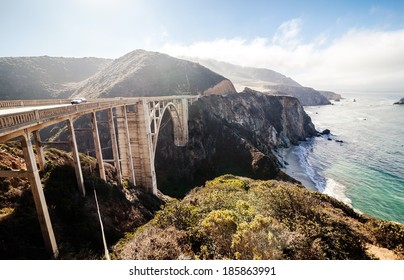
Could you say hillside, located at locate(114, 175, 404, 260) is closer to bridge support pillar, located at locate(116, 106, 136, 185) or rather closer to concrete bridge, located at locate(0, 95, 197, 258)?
concrete bridge, located at locate(0, 95, 197, 258)

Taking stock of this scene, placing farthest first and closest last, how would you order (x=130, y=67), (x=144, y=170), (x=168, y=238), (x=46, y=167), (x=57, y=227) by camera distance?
1. (x=130, y=67)
2. (x=144, y=170)
3. (x=46, y=167)
4. (x=57, y=227)
5. (x=168, y=238)

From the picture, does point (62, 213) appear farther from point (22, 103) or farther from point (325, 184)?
point (325, 184)

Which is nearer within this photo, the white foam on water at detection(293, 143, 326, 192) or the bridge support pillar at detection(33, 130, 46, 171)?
the bridge support pillar at detection(33, 130, 46, 171)

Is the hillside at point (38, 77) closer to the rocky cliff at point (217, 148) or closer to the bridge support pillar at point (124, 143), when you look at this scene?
the rocky cliff at point (217, 148)

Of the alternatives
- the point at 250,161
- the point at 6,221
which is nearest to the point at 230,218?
the point at 6,221

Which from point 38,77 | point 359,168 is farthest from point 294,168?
point 38,77

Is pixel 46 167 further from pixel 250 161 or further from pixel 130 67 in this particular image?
pixel 130 67

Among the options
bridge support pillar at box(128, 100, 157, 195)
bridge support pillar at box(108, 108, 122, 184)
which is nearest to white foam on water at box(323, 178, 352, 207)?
bridge support pillar at box(128, 100, 157, 195)
